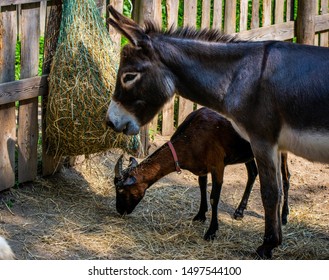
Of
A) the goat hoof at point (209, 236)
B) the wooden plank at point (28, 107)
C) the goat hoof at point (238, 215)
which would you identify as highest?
the wooden plank at point (28, 107)

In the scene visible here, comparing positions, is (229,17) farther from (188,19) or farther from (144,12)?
(144,12)

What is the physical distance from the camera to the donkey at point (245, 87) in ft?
19.2

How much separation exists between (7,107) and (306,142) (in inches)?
110

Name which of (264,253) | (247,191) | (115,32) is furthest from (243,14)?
(264,253)

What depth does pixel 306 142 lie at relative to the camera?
586 cm

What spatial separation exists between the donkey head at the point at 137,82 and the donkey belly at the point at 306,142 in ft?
3.23

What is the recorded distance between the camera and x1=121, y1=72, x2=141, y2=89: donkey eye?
6109mm

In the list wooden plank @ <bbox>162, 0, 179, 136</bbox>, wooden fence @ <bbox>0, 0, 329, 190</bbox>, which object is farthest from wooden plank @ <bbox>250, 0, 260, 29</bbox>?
wooden fence @ <bbox>0, 0, 329, 190</bbox>

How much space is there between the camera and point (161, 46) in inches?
241

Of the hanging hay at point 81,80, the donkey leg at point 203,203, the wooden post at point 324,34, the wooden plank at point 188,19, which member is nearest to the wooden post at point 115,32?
the hanging hay at point 81,80

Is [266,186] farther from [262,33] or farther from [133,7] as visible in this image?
[262,33]

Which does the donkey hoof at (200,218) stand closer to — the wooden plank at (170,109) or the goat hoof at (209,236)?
the goat hoof at (209,236)

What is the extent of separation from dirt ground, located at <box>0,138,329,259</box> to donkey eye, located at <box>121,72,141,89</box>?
1358mm

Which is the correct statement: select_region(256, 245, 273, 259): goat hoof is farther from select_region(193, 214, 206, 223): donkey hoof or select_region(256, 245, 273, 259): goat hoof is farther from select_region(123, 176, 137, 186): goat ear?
select_region(123, 176, 137, 186): goat ear
